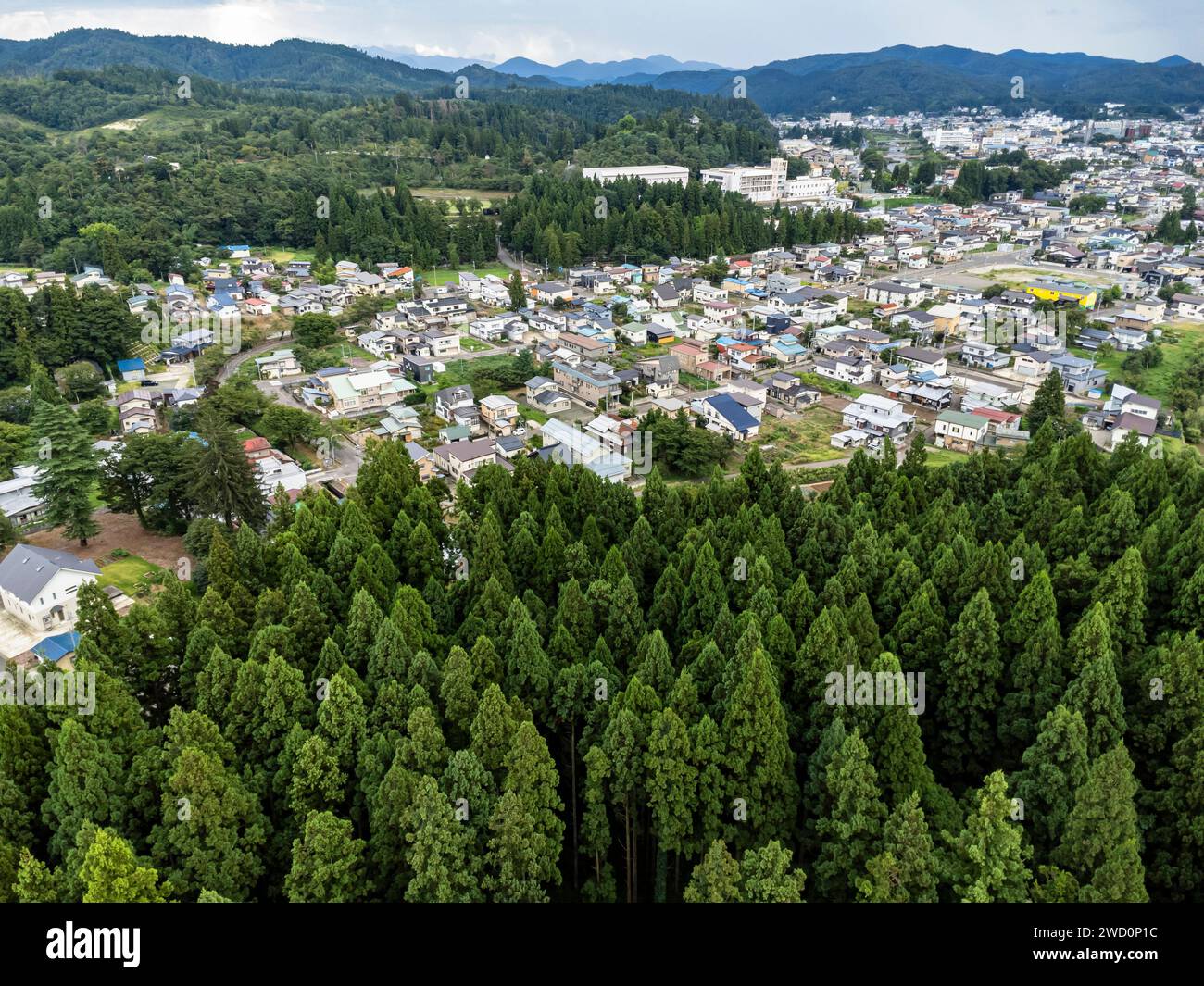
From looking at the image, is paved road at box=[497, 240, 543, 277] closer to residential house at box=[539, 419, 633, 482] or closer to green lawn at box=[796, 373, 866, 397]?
green lawn at box=[796, 373, 866, 397]

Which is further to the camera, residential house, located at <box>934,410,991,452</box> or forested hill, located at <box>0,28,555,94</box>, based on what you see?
forested hill, located at <box>0,28,555,94</box>

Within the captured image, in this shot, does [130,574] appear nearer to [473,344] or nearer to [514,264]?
[473,344]

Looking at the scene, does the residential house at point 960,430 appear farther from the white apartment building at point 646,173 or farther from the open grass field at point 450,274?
the white apartment building at point 646,173

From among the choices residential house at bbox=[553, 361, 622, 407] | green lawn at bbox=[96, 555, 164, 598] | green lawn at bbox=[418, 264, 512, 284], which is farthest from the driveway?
green lawn at bbox=[418, 264, 512, 284]
